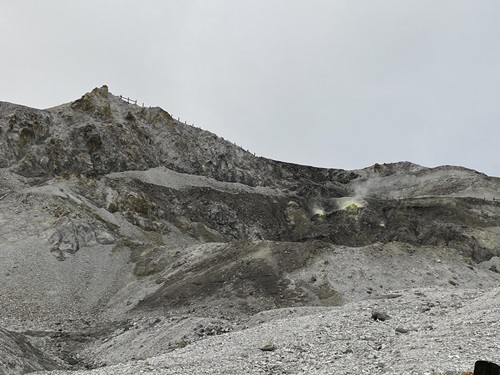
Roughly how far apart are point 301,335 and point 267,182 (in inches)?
2777

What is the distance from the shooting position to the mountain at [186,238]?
25.0 meters

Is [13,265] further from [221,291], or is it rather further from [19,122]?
[19,122]

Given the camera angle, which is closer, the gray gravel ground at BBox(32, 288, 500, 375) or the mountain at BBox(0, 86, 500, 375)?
the gray gravel ground at BBox(32, 288, 500, 375)

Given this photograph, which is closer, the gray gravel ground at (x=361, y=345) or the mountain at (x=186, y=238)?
the gray gravel ground at (x=361, y=345)

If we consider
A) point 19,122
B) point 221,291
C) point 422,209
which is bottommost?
point 221,291

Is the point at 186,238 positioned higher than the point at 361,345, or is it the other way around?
the point at 186,238

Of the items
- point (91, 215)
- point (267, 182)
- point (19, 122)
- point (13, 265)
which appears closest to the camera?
point (13, 265)

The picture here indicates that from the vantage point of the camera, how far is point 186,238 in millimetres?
58812

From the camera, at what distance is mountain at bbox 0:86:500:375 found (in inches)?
983

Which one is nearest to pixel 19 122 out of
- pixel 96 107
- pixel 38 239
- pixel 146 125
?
pixel 96 107

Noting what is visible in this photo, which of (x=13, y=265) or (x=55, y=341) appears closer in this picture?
(x=55, y=341)

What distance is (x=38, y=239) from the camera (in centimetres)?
→ 4306

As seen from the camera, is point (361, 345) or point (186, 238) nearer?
point (361, 345)

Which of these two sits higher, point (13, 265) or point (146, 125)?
point (146, 125)
